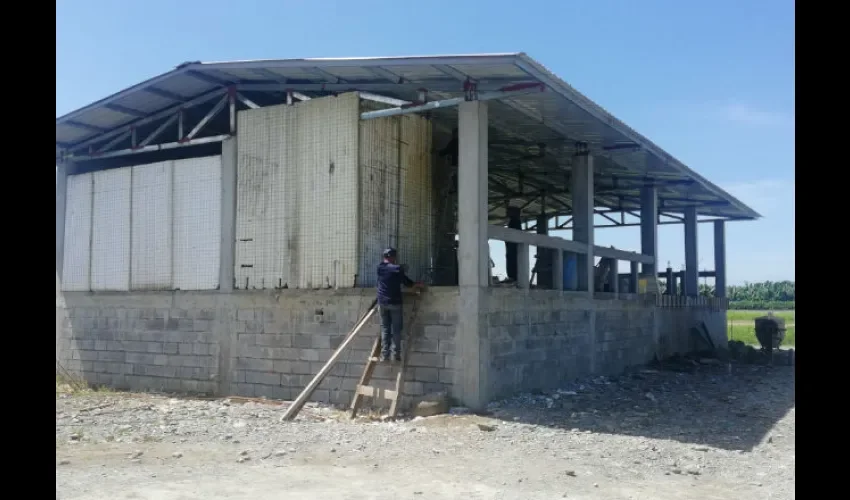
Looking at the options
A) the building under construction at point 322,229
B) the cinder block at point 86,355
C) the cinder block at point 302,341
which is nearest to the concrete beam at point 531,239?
the building under construction at point 322,229

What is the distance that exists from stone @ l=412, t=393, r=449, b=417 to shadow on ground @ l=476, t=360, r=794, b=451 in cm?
64

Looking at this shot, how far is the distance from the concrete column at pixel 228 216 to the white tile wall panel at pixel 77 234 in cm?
364

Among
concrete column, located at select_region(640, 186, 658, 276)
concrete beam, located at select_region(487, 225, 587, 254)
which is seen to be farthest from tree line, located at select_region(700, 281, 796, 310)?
concrete beam, located at select_region(487, 225, 587, 254)

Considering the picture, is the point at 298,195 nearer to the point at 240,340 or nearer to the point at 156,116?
the point at 240,340

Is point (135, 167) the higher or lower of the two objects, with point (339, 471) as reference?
higher

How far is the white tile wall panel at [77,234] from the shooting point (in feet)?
46.9

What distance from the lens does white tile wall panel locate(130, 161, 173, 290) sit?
43.3 feet

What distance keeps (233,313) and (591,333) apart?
660 centimetres

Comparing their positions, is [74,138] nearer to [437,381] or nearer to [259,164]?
[259,164]

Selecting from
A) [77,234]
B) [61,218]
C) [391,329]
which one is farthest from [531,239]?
[61,218]

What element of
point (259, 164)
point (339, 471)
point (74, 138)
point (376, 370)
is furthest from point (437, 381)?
point (74, 138)

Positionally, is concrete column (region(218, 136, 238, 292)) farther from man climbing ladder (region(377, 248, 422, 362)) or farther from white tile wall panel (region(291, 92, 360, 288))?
man climbing ladder (region(377, 248, 422, 362))

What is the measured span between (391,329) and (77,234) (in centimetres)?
794
